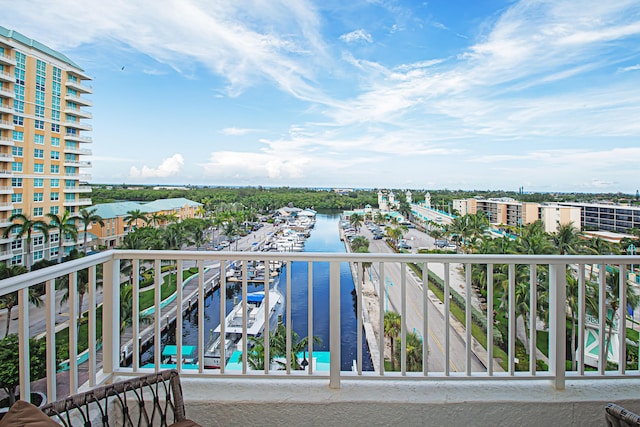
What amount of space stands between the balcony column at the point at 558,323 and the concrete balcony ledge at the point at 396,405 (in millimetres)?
107

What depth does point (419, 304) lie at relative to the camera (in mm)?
2490

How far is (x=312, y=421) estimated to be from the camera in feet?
5.48

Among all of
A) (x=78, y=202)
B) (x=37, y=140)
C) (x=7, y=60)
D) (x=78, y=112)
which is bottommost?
(x=78, y=202)

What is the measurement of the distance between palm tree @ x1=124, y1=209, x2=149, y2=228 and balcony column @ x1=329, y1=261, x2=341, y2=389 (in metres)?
1.62

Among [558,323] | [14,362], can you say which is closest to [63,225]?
[14,362]

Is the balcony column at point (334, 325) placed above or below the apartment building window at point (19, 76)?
below

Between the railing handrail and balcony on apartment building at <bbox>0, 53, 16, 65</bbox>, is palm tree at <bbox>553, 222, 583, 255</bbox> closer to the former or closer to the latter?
the railing handrail

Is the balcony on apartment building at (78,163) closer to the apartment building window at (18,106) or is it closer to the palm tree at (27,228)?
the apartment building window at (18,106)

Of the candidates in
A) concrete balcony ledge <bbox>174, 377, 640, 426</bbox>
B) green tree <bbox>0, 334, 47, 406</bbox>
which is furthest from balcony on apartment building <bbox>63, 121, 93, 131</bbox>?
concrete balcony ledge <bbox>174, 377, 640, 426</bbox>

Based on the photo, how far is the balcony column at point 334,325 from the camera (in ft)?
5.92

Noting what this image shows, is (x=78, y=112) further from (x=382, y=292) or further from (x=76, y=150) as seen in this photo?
(x=382, y=292)

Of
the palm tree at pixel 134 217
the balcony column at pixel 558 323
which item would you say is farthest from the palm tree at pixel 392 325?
the palm tree at pixel 134 217

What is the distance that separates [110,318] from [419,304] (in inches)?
79.2

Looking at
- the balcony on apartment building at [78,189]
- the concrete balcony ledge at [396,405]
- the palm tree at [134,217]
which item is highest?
the balcony on apartment building at [78,189]
